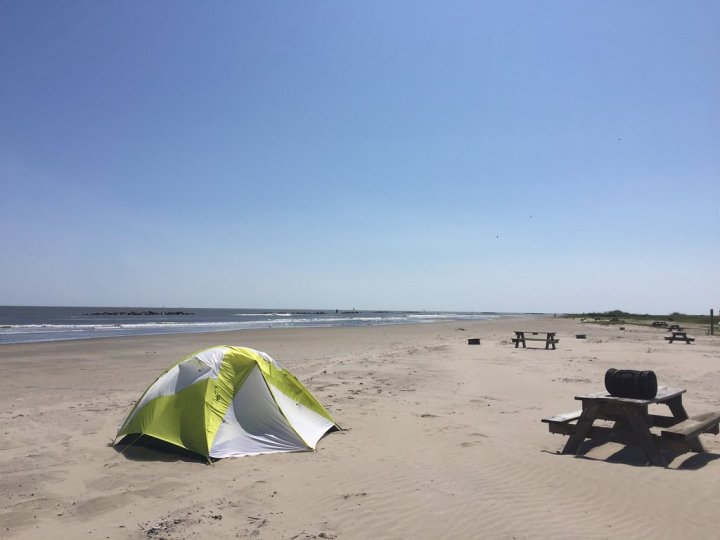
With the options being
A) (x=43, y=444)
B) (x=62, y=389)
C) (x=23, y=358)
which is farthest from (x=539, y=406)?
(x=23, y=358)

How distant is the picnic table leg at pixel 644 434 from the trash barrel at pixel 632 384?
1.10 ft

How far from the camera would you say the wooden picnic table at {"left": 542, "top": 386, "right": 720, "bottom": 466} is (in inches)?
252

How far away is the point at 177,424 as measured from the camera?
7.46 m

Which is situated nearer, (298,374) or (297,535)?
(297,535)

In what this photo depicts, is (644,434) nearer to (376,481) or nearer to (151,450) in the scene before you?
(376,481)

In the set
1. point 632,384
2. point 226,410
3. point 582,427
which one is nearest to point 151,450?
point 226,410

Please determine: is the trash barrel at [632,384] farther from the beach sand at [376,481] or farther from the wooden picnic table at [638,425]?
the beach sand at [376,481]

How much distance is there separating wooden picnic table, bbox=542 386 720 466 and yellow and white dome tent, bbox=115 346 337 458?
387 centimetres

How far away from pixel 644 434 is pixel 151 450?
692cm

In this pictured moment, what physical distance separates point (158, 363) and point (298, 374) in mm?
6936

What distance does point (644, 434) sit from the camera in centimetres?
656

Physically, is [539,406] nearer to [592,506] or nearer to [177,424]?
[592,506]

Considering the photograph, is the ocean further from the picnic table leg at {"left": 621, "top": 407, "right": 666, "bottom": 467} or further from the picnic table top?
the picnic table leg at {"left": 621, "top": 407, "right": 666, "bottom": 467}

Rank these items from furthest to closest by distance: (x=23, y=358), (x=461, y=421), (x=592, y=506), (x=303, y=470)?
(x=23, y=358) → (x=461, y=421) → (x=303, y=470) → (x=592, y=506)
